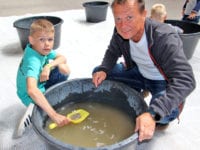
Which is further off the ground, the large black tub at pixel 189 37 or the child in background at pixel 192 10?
the child in background at pixel 192 10

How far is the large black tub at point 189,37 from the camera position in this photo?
1.68m

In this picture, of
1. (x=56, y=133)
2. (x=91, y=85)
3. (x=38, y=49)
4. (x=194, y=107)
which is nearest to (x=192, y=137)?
(x=194, y=107)

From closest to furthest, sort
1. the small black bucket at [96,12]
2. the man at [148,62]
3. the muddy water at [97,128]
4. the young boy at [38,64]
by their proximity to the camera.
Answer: the man at [148,62] → the muddy water at [97,128] → the young boy at [38,64] → the small black bucket at [96,12]

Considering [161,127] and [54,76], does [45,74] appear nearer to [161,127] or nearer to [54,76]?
[54,76]

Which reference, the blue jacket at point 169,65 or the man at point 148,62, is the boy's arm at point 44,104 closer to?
the man at point 148,62

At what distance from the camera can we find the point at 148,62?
113 centimetres

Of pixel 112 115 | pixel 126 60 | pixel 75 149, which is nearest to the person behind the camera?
pixel 75 149

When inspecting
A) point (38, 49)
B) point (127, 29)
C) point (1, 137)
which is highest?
point (127, 29)

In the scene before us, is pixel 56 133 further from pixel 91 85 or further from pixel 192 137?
pixel 192 137

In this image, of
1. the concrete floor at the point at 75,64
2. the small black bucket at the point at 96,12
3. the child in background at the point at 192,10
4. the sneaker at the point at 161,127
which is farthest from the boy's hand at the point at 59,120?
the small black bucket at the point at 96,12

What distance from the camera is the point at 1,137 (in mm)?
1185

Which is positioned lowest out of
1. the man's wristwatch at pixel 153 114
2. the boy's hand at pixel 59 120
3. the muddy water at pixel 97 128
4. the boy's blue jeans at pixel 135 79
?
the muddy water at pixel 97 128

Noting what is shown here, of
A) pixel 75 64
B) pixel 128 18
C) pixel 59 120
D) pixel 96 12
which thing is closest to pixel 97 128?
pixel 59 120

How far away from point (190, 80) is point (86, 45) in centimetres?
133
